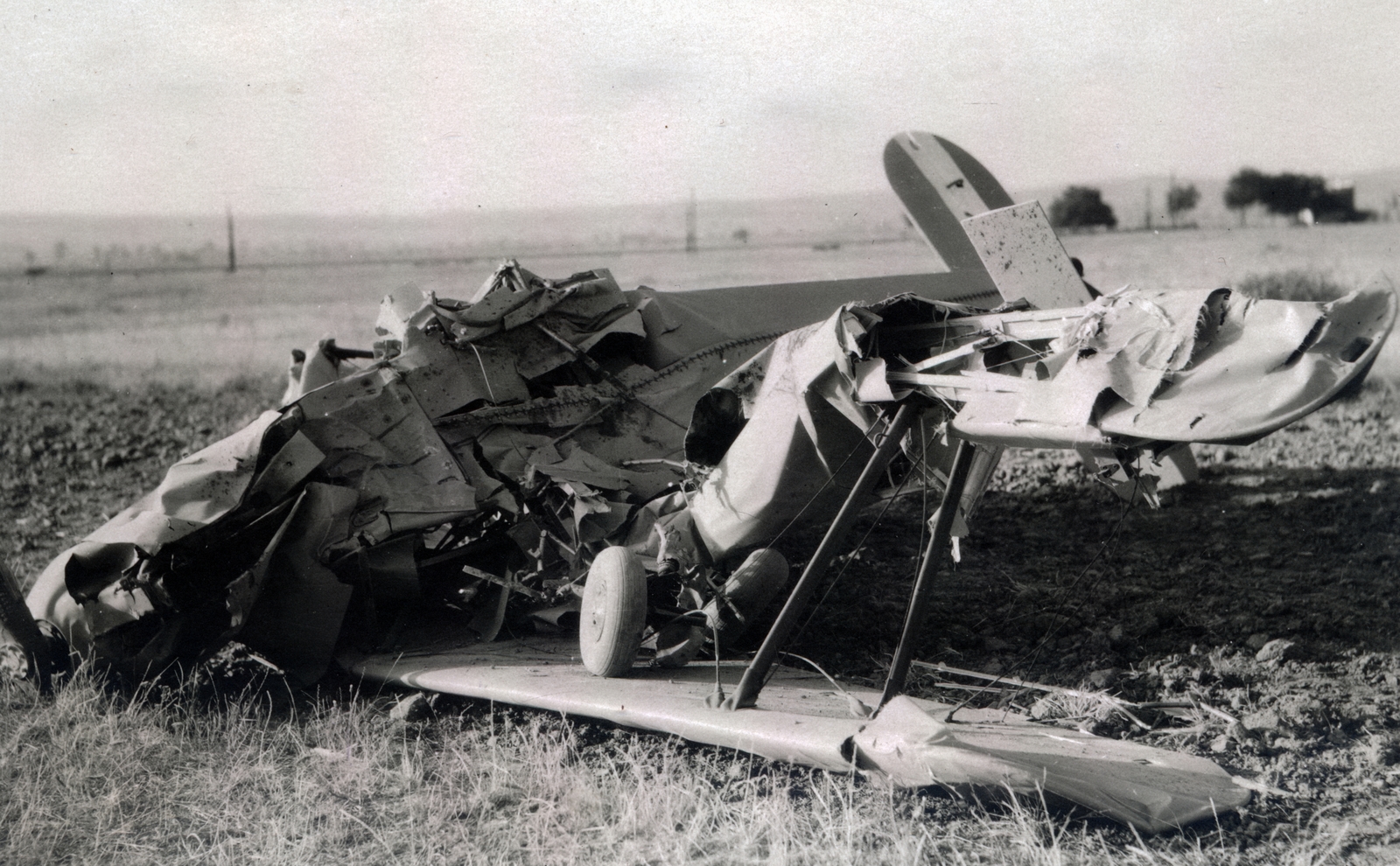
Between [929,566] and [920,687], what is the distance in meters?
1.15

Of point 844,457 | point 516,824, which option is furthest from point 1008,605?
point 516,824

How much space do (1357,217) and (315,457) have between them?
27240 millimetres

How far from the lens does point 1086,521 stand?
351 inches

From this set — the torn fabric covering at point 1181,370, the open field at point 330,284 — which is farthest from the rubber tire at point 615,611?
the open field at point 330,284

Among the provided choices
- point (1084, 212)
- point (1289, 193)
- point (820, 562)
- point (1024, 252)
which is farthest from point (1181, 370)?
point (1084, 212)

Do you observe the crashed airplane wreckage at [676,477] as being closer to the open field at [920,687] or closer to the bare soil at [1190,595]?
the open field at [920,687]

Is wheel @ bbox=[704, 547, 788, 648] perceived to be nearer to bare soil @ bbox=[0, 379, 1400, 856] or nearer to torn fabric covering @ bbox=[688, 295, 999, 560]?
torn fabric covering @ bbox=[688, 295, 999, 560]

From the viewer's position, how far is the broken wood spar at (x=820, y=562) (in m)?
4.28

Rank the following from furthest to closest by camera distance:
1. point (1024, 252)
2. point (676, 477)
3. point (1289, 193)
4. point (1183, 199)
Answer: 1. point (1183, 199)
2. point (1289, 193)
3. point (676, 477)
4. point (1024, 252)

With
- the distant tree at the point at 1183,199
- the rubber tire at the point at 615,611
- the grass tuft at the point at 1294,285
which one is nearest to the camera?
the rubber tire at the point at 615,611

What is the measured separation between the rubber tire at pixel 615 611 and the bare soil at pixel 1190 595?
1092 mm

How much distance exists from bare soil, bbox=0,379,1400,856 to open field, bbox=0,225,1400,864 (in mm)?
21

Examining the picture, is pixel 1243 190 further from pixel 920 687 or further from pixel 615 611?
pixel 615 611

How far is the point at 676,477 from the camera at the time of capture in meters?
6.65
